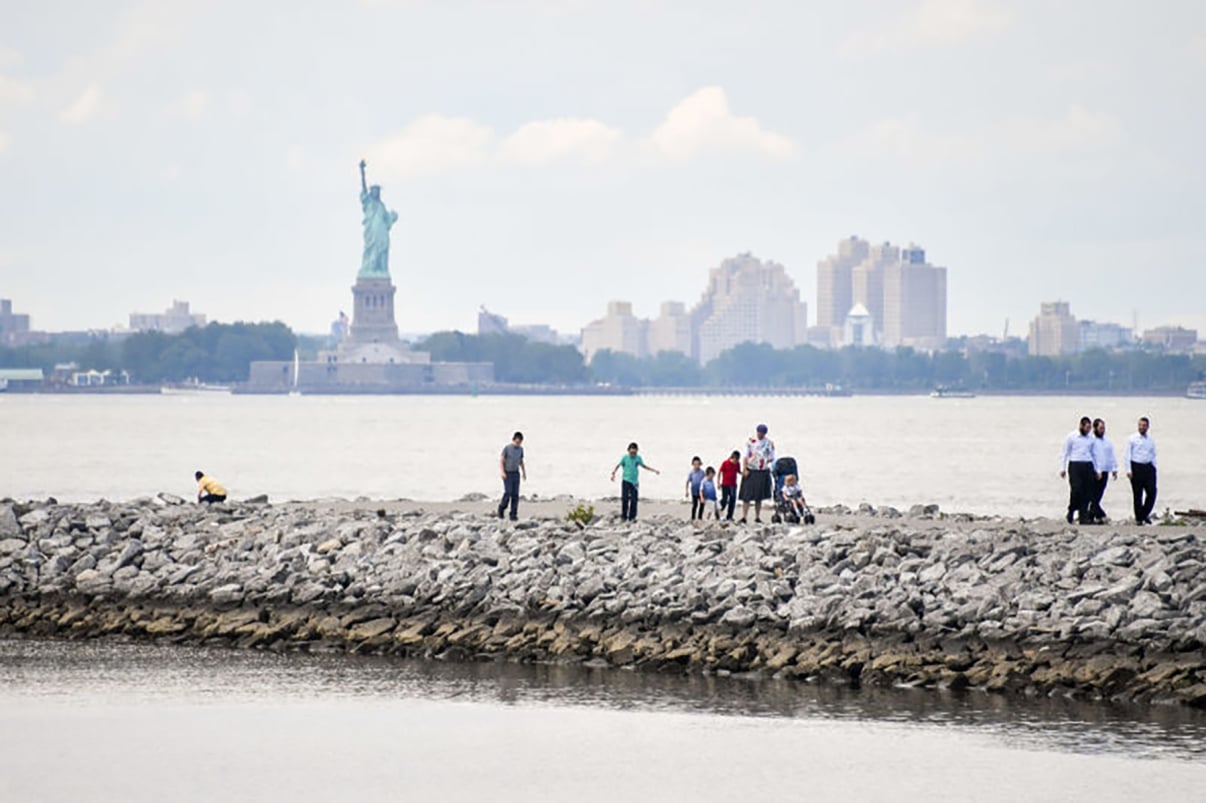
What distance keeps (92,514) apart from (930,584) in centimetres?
1355

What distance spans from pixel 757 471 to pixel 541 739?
367 inches

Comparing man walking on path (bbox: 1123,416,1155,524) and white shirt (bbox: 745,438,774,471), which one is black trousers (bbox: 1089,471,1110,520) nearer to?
man walking on path (bbox: 1123,416,1155,524)

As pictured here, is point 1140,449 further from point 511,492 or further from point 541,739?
point 541,739

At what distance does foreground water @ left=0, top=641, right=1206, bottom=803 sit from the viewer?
782 inches

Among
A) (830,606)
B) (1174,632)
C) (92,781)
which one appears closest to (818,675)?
(830,606)

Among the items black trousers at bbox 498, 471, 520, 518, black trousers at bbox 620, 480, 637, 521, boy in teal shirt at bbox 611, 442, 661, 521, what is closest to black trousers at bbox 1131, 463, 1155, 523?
boy in teal shirt at bbox 611, 442, 661, 521

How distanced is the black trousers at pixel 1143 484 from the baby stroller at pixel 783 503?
4256 millimetres

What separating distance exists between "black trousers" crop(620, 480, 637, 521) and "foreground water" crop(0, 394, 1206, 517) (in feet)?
65.5

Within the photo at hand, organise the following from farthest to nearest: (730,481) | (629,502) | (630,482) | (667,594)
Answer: (730,481)
(629,502)
(630,482)
(667,594)

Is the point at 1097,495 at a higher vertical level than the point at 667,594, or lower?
higher

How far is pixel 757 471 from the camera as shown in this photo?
100 ft

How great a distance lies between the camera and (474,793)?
19750mm

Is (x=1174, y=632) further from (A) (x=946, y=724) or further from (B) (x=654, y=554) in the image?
(B) (x=654, y=554)

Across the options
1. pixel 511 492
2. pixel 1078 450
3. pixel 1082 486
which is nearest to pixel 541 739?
pixel 511 492
